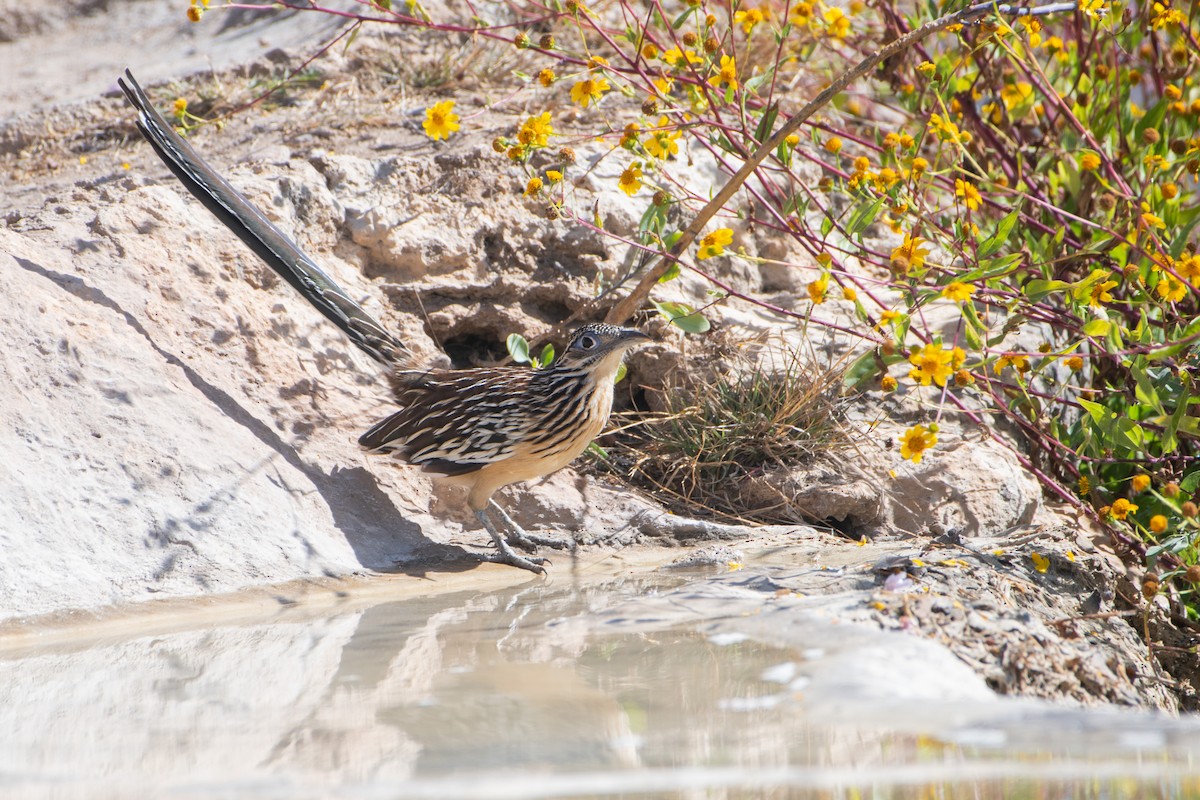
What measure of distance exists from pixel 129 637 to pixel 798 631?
6.73 ft

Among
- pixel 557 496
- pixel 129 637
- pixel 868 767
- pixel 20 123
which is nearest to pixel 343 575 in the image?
pixel 129 637

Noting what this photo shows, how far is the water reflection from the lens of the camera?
2297 mm

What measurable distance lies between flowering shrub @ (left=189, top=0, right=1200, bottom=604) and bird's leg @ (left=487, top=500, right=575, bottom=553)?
1067mm

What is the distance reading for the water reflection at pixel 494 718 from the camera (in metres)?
2.30

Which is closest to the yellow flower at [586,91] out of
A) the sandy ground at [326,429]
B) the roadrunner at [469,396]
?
the sandy ground at [326,429]

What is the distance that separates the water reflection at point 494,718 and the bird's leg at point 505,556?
0.77m

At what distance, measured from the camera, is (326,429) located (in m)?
4.96

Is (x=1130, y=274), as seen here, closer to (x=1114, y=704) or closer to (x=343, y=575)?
(x=1114, y=704)

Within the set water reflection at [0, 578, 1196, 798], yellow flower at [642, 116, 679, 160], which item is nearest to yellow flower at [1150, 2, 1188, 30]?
yellow flower at [642, 116, 679, 160]

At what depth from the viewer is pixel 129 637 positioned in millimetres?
3631

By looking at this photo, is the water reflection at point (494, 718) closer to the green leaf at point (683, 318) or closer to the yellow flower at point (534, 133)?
the green leaf at point (683, 318)

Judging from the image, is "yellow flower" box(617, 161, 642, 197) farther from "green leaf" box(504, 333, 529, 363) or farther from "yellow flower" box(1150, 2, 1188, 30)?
"yellow flower" box(1150, 2, 1188, 30)

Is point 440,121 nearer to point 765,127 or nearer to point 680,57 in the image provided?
point 680,57

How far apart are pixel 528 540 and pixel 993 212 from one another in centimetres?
A: 294
